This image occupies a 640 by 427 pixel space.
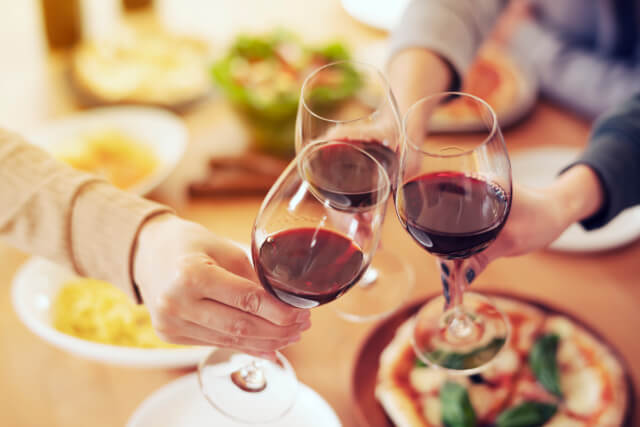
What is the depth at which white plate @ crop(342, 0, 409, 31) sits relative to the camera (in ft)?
7.41

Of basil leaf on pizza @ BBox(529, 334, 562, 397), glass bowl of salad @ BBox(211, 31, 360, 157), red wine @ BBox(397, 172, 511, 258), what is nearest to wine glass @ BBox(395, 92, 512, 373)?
red wine @ BBox(397, 172, 511, 258)

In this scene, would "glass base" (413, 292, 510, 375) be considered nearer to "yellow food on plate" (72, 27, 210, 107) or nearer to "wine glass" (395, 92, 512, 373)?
"wine glass" (395, 92, 512, 373)

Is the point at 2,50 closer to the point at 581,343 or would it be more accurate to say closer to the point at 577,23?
the point at 577,23

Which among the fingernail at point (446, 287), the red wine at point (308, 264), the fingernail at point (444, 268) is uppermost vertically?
the red wine at point (308, 264)

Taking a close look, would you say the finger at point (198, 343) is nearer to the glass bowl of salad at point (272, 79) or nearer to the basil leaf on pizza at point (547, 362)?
the basil leaf on pizza at point (547, 362)

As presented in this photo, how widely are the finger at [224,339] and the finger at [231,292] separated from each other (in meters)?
0.05

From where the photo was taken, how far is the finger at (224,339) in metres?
0.91

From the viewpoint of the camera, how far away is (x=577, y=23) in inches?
77.0

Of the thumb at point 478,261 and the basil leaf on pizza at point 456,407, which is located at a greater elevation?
the thumb at point 478,261

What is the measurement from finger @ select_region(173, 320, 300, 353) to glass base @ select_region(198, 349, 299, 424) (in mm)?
161

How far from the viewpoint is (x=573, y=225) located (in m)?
1.48

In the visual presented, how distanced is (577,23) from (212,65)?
1.09 metres

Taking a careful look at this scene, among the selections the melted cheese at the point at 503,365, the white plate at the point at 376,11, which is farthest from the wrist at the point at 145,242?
the white plate at the point at 376,11

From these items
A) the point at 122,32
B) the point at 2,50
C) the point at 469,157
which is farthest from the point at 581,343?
the point at 2,50
